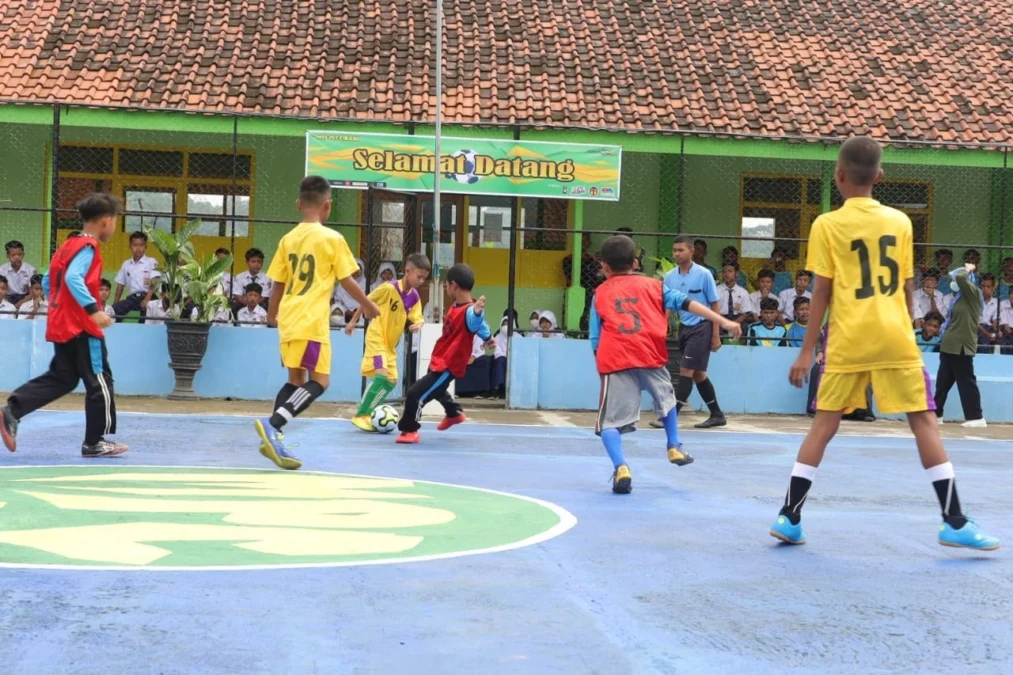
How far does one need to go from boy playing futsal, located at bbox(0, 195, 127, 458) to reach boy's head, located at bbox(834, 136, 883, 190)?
4.92 metres

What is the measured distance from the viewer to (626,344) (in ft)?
26.6

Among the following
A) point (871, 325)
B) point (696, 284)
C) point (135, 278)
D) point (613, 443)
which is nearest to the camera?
point (871, 325)

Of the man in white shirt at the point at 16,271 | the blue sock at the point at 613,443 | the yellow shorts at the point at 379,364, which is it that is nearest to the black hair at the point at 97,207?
the yellow shorts at the point at 379,364

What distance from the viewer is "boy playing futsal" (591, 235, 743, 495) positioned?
26.6 ft

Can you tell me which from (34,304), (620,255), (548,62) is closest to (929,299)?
(548,62)

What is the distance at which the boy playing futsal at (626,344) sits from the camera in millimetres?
8102

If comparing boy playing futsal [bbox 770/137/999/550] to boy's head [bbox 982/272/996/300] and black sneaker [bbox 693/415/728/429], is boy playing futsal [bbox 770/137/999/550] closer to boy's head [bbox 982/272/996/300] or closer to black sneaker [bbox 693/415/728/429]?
black sneaker [bbox 693/415/728/429]

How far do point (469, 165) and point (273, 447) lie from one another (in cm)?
792

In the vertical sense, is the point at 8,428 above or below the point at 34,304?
below

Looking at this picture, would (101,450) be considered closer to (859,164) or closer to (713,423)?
(859,164)

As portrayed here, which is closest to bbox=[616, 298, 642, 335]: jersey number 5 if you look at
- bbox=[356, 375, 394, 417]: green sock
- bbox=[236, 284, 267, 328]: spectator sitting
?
bbox=[356, 375, 394, 417]: green sock

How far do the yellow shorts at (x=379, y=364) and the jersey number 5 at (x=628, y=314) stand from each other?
3.57 m

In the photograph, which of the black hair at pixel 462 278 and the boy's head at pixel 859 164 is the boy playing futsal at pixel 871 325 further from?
the black hair at pixel 462 278

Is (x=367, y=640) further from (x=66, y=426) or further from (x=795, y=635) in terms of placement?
(x=66, y=426)
